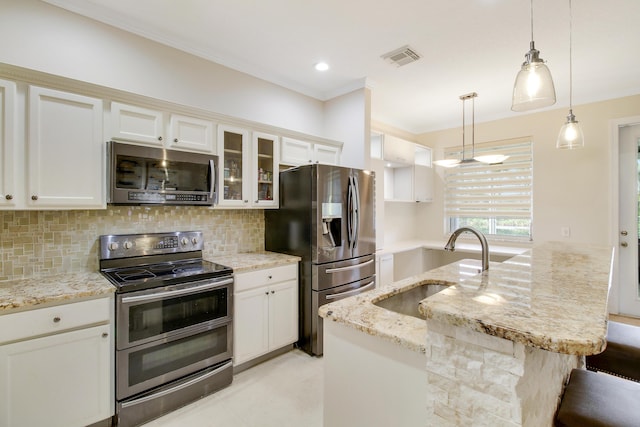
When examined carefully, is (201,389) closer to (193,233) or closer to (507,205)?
(193,233)

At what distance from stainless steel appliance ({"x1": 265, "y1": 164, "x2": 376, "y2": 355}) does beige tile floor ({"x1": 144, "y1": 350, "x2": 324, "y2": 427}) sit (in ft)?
1.28

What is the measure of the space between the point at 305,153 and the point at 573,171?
3.45 meters

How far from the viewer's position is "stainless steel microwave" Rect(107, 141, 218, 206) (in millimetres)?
2094

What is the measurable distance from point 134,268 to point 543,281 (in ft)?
8.44

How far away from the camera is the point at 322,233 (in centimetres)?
281

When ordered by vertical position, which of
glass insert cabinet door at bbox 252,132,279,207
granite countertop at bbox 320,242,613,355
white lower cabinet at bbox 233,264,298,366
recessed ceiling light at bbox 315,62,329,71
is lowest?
white lower cabinet at bbox 233,264,298,366

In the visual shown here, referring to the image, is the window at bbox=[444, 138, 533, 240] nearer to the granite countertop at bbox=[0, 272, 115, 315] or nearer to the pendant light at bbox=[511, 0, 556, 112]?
the pendant light at bbox=[511, 0, 556, 112]

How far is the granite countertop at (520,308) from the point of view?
2.18 feet

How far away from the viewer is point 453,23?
234 cm

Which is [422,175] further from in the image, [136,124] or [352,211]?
[136,124]

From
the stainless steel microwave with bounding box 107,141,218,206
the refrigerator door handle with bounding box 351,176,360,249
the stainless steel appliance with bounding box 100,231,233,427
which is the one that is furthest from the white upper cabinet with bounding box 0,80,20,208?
the refrigerator door handle with bounding box 351,176,360,249

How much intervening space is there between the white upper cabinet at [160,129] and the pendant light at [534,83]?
224 cm

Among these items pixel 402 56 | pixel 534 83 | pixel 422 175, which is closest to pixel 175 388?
pixel 534 83

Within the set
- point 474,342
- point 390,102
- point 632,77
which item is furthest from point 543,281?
point 632,77
